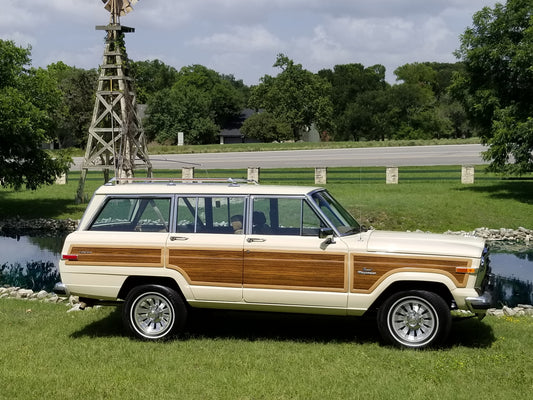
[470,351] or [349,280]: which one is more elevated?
[349,280]

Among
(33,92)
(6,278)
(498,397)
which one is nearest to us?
(498,397)

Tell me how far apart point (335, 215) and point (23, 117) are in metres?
18.6

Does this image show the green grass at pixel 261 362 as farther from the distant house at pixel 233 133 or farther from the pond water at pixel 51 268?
the distant house at pixel 233 133

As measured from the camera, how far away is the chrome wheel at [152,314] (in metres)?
9.48

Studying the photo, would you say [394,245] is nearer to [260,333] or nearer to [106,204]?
[260,333]

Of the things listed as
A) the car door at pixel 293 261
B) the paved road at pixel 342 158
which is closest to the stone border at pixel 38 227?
the paved road at pixel 342 158

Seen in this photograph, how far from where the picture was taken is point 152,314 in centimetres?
953

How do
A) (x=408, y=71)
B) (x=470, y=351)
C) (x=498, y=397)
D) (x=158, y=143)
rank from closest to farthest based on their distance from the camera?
(x=498, y=397) < (x=470, y=351) < (x=158, y=143) < (x=408, y=71)

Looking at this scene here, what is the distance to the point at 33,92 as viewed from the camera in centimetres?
2686

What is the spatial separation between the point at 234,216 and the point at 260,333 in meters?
1.70

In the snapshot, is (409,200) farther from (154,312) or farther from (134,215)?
(154,312)

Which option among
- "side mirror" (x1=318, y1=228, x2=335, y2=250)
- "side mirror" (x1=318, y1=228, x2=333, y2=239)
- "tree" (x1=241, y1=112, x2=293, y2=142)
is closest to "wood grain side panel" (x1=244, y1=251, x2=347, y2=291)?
"side mirror" (x1=318, y1=228, x2=335, y2=250)

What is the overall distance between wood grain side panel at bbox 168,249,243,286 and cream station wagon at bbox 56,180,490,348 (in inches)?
0.5

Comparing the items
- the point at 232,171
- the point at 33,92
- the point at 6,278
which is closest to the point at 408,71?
the point at 232,171
